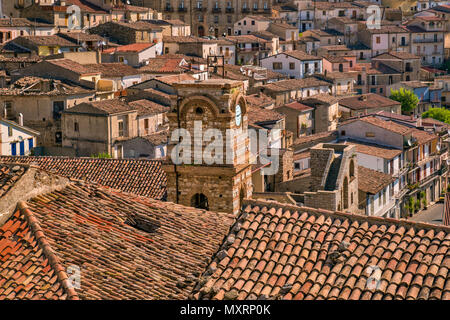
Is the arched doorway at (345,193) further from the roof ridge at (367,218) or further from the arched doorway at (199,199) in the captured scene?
the roof ridge at (367,218)

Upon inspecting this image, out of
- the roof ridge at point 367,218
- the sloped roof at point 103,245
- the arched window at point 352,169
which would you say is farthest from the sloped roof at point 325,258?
the arched window at point 352,169

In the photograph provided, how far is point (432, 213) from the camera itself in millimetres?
54688

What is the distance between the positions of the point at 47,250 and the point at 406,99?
71270mm

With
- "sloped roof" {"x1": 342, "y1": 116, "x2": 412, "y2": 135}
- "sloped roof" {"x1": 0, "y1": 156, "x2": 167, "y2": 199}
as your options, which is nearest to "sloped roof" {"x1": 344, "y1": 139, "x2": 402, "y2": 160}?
"sloped roof" {"x1": 342, "y1": 116, "x2": 412, "y2": 135}

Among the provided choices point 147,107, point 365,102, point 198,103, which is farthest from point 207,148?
point 365,102

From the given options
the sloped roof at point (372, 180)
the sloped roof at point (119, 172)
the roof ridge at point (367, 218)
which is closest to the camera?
the roof ridge at point (367, 218)

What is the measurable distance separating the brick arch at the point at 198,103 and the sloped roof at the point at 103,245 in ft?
25.6

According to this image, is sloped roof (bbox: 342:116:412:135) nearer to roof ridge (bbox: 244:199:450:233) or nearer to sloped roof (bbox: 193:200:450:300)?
roof ridge (bbox: 244:199:450:233)

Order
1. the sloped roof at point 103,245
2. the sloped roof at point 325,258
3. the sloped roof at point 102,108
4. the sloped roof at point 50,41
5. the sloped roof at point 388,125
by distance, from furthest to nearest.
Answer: the sloped roof at point 50,41 < the sloped roof at point 388,125 < the sloped roof at point 102,108 < the sloped roof at point 103,245 < the sloped roof at point 325,258

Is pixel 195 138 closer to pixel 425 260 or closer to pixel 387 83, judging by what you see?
pixel 425 260

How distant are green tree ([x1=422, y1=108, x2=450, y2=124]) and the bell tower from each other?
183ft

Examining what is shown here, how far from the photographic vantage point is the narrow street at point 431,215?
168ft

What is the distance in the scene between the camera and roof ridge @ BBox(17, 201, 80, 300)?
1256 centimetres

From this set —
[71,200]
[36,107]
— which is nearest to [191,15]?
[36,107]
